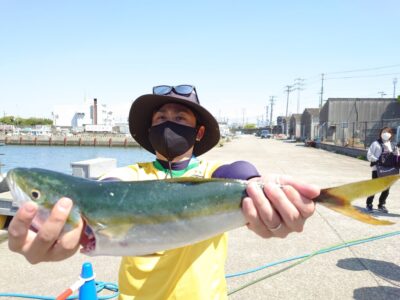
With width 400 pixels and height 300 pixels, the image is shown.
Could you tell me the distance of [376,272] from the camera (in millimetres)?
5379

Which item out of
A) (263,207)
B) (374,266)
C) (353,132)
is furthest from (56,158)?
(263,207)

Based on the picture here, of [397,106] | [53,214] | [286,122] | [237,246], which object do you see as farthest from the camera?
[286,122]

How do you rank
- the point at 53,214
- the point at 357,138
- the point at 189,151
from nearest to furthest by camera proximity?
the point at 53,214 → the point at 189,151 → the point at 357,138

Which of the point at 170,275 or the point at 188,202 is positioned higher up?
the point at 188,202

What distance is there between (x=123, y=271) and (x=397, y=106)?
51256 mm

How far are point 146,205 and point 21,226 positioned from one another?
0.64 metres

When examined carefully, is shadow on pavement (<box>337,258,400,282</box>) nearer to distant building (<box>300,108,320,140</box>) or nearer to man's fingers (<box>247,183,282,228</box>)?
man's fingers (<box>247,183,282,228</box>)

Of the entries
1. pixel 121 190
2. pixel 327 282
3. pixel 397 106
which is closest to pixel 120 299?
pixel 121 190

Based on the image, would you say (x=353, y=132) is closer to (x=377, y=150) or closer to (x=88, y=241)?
(x=377, y=150)

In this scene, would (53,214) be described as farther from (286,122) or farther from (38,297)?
(286,122)

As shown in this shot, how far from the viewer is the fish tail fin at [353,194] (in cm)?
180

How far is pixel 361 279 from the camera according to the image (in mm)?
5098

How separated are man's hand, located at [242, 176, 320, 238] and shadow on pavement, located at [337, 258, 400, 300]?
3.40 m

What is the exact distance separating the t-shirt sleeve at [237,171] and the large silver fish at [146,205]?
354 millimetres
